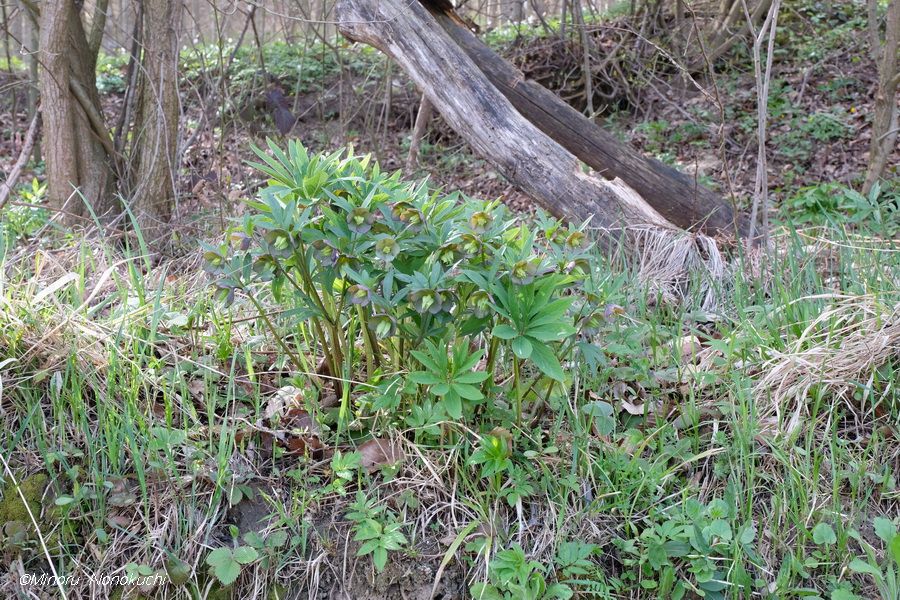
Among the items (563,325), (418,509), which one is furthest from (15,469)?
(563,325)

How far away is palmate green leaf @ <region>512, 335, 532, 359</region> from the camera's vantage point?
2008mm

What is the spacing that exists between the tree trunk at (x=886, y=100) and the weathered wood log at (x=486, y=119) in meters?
2.14

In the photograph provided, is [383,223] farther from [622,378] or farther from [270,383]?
[622,378]

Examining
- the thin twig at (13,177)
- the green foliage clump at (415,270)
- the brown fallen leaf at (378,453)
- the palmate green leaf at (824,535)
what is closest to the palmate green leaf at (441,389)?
the green foliage clump at (415,270)

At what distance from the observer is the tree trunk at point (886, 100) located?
4.98 meters

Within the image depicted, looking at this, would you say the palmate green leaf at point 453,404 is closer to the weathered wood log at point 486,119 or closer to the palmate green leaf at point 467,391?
the palmate green leaf at point 467,391

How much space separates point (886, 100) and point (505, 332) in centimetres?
459

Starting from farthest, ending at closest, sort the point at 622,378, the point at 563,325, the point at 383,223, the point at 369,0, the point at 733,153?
1. the point at 733,153
2. the point at 369,0
3. the point at 622,378
4. the point at 383,223
5. the point at 563,325

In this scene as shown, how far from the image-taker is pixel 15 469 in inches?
90.2

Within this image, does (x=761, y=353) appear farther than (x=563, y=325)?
Yes

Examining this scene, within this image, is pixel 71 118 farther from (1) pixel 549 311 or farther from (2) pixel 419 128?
(1) pixel 549 311

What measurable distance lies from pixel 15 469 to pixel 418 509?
1244 millimetres

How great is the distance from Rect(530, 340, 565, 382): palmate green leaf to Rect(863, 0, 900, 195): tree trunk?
4.27 metres

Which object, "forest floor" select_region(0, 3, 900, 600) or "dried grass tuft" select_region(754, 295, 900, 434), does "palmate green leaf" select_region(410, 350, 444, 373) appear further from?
"dried grass tuft" select_region(754, 295, 900, 434)
